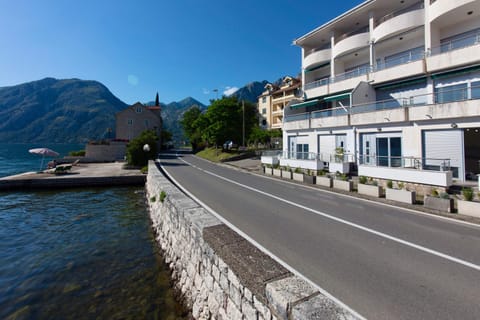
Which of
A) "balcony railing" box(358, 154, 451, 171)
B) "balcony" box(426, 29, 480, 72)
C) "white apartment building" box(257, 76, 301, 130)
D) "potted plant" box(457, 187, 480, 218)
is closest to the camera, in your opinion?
"potted plant" box(457, 187, 480, 218)

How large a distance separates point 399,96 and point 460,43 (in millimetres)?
4768

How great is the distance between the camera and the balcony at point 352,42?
21359 mm

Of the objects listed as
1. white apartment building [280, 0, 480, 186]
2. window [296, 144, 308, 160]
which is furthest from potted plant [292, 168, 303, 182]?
window [296, 144, 308, 160]

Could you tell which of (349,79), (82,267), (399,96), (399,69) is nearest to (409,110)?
(399,96)

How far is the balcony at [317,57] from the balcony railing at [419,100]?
8.06 m

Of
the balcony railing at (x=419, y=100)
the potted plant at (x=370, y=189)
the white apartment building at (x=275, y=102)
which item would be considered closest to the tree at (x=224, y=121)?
the balcony railing at (x=419, y=100)

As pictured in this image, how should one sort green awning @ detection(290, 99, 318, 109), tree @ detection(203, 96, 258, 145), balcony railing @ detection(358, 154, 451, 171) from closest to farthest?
balcony railing @ detection(358, 154, 451, 171), green awning @ detection(290, 99, 318, 109), tree @ detection(203, 96, 258, 145)

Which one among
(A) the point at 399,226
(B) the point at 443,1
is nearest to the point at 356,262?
(A) the point at 399,226

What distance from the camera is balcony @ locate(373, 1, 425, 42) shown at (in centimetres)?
1747

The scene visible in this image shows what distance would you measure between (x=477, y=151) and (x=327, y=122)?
9978 mm

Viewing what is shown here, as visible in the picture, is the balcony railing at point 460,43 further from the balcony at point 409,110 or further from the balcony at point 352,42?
the balcony at point 352,42

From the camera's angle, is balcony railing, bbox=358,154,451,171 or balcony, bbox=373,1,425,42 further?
balcony, bbox=373,1,425,42

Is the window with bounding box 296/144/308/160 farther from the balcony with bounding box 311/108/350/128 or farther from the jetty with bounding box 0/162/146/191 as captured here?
the jetty with bounding box 0/162/146/191

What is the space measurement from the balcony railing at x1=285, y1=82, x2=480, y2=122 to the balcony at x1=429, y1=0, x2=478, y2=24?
5218 mm
